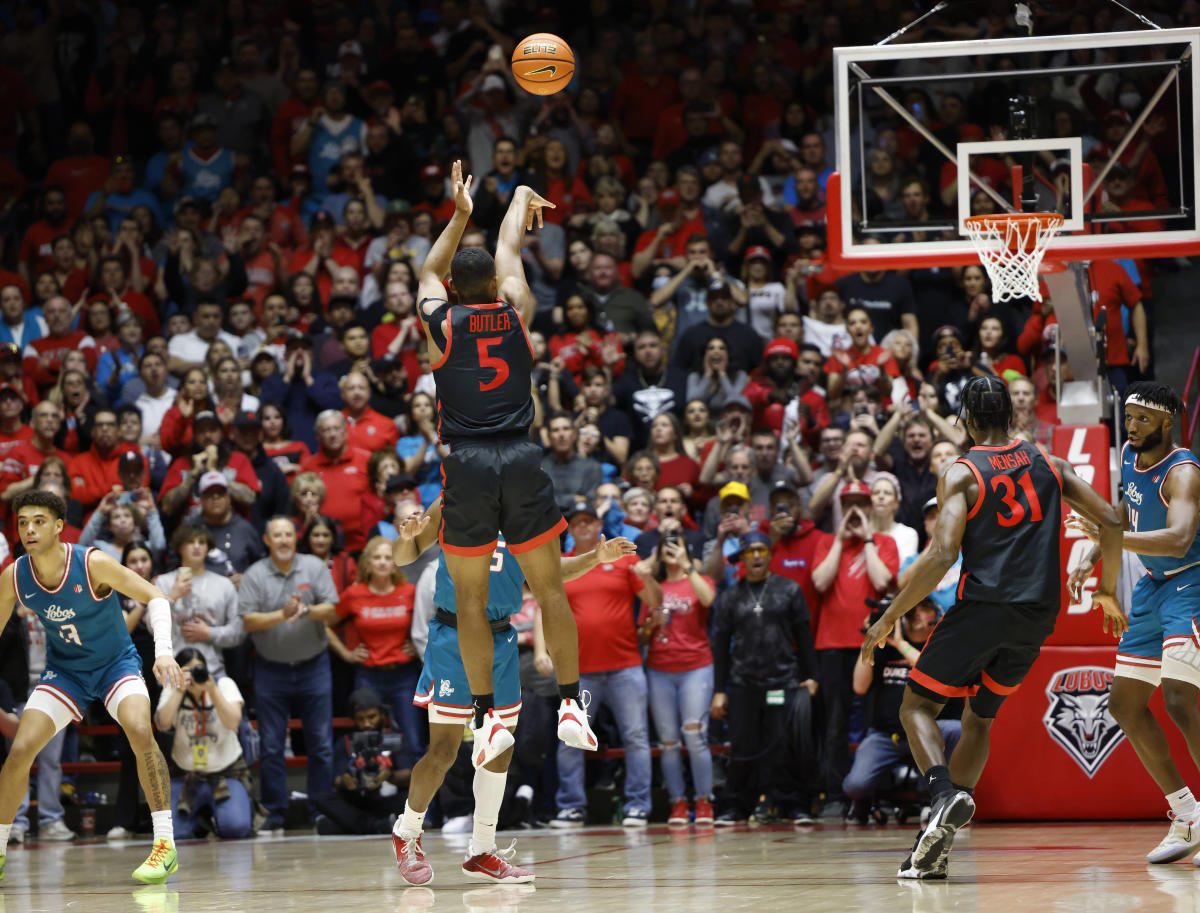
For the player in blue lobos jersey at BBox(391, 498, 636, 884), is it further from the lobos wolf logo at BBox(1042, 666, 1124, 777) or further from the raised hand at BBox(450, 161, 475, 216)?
the lobos wolf logo at BBox(1042, 666, 1124, 777)

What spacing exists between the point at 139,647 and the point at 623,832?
14.2 ft

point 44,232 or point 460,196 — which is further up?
point 44,232

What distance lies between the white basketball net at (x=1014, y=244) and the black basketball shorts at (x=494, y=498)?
13.0ft

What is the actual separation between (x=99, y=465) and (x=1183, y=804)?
9799mm

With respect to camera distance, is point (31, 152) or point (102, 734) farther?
point (31, 152)

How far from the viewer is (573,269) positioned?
15.9 metres

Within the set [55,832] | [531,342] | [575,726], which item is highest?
[531,342]

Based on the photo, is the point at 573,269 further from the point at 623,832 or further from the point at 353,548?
the point at 623,832

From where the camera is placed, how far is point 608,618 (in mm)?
12188

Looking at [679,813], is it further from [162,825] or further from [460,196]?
[460,196]

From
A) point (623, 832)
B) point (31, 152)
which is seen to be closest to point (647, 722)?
point (623, 832)

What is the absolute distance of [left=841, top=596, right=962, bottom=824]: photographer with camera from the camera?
37.3 feet

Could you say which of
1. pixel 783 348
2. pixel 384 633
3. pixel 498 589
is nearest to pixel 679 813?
pixel 384 633

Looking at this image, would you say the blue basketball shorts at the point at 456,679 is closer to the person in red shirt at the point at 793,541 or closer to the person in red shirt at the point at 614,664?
the person in red shirt at the point at 614,664
